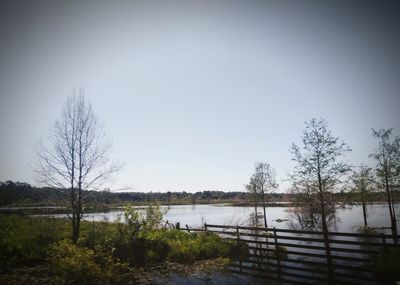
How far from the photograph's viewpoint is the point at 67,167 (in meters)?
17.3

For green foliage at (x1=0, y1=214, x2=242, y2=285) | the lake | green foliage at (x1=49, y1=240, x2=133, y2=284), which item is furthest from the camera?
the lake

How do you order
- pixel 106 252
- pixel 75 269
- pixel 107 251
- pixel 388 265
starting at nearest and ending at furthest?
pixel 75 269 < pixel 388 265 < pixel 106 252 < pixel 107 251

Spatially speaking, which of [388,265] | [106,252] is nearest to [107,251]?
[106,252]

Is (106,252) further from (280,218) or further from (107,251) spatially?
(280,218)

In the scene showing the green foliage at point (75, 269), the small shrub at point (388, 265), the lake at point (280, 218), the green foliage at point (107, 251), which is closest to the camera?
the green foliage at point (75, 269)

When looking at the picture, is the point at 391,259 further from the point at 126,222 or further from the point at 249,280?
the point at 126,222

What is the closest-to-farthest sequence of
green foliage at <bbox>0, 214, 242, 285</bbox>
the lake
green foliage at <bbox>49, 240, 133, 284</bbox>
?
1. green foliage at <bbox>49, 240, 133, 284</bbox>
2. green foliage at <bbox>0, 214, 242, 285</bbox>
3. the lake

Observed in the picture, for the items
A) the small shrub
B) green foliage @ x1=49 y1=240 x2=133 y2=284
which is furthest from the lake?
the small shrub

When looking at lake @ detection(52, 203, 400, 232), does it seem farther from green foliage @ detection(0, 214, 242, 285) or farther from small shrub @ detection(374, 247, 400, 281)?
small shrub @ detection(374, 247, 400, 281)

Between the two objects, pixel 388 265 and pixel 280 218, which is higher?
pixel 388 265

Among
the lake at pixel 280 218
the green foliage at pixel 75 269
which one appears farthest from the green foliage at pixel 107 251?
the lake at pixel 280 218

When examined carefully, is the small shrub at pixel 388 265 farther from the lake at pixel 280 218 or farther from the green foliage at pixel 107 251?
the lake at pixel 280 218

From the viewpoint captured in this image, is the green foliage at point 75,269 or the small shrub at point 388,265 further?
the small shrub at point 388,265

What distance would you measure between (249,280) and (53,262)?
767 cm
